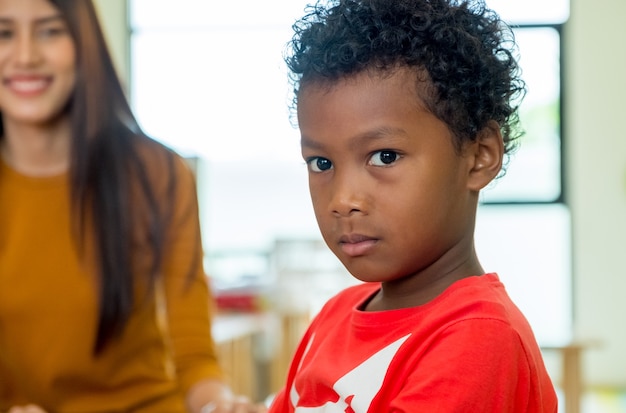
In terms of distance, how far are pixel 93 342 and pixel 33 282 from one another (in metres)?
0.14

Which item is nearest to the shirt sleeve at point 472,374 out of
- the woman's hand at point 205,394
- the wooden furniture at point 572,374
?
the woman's hand at point 205,394

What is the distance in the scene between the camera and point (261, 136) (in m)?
5.43

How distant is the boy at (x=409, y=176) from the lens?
82 cm

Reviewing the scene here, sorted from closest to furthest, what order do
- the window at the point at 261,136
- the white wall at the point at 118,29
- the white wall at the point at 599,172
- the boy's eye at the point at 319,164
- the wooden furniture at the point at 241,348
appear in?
the boy's eye at the point at 319,164 < the wooden furniture at the point at 241,348 < the white wall at the point at 599,172 < the window at the point at 261,136 < the white wall at the point at 118,29

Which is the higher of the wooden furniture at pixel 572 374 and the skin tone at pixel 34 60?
the skin tone at pixel 34 60

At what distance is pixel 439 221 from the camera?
0.86 meters

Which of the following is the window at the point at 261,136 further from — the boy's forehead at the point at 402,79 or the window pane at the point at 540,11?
the boy's forehead at the point at 402,79

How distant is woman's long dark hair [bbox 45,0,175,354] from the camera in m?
1.44

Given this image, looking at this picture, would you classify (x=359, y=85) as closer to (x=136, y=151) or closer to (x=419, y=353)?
(x=419, y=353)

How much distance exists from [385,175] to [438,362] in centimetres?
18

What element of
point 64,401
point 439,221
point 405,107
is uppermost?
point 405,107

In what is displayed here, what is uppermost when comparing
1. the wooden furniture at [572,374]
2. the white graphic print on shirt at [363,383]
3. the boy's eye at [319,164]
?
the boy's eye at [319,164]

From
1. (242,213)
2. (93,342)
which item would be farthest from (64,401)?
(242,213)

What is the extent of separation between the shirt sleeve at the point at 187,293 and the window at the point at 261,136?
373 cm
